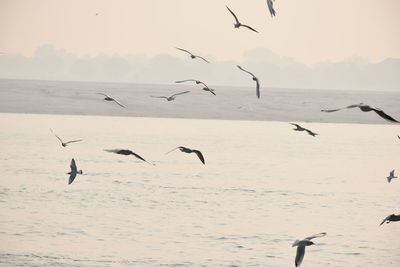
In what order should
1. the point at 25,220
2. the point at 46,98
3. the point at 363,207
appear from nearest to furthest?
the point at 25,220 → the point at 363,207 → the point at 46,98

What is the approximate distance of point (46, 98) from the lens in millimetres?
170000

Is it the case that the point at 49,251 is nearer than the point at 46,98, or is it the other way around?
the point at 49,251

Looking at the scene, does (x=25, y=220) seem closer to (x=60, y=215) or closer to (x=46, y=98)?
(x=60, y=215)

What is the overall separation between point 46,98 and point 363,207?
429 feet

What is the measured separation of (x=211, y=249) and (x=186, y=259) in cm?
271

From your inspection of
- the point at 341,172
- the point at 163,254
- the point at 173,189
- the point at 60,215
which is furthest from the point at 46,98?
the point at 163,254

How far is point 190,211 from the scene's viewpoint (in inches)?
1660

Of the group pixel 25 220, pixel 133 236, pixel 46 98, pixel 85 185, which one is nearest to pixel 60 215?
pixel 25 220

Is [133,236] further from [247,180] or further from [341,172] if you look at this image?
[341,172]

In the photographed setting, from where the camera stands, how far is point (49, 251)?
29.6 meters

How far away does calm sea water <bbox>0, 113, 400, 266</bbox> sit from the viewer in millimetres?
30203

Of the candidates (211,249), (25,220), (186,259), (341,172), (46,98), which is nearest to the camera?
(186,259)

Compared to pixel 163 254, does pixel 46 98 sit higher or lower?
higher

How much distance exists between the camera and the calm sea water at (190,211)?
30.2m
